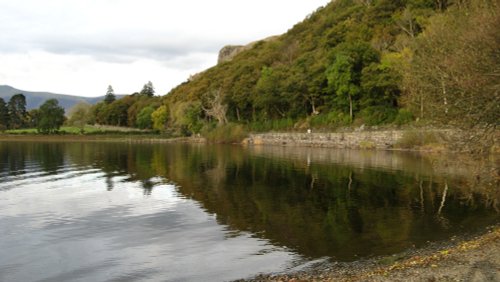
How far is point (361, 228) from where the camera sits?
19.5 metres

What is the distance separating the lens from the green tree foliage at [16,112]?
165 metres

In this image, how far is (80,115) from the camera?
184250 mm

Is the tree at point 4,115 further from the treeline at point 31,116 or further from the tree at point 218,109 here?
the tree at point 218,109

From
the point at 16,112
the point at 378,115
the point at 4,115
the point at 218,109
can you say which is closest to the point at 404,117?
the point at 378,115

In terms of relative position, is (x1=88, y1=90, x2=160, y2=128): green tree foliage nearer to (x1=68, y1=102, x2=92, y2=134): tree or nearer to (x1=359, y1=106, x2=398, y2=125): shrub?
(x1=68, y1=102, x2=92, y2=134): tree

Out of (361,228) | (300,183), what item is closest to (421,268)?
(361,228)

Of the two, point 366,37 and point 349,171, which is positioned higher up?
point 366,37

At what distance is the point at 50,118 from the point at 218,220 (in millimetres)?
138001

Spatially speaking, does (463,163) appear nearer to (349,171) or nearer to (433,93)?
(433,93)

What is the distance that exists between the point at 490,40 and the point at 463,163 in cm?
636

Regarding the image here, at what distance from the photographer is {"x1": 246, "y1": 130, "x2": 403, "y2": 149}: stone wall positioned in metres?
68.1

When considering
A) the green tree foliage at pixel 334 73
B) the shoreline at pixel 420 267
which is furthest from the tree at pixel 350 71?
the shoreline at pixel 420 267

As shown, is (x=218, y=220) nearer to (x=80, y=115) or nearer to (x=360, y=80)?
(x=360, y=80)

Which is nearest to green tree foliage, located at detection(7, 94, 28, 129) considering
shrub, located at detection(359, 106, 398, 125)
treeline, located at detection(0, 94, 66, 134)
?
treeline, located at detection(0, 94, 66, 134)
